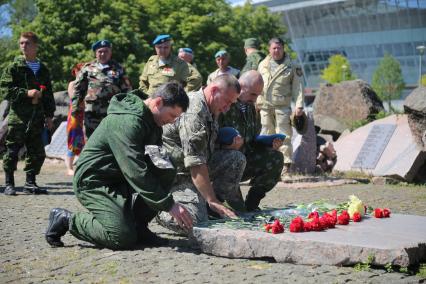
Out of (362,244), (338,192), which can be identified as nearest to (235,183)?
(362,244)

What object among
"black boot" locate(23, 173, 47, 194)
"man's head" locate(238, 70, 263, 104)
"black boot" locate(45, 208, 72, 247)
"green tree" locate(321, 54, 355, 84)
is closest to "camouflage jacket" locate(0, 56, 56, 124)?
"black boot" locate(23, 173, 47, 194)

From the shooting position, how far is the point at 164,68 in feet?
32.2

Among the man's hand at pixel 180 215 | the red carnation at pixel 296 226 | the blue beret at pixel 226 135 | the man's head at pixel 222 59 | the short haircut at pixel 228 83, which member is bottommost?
the red carnation at pixel 296 226

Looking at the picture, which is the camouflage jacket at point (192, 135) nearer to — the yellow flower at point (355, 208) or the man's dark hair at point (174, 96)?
the man's dark hair at point (174, 96)

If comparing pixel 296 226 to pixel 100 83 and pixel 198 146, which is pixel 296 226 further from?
pixel 100 83

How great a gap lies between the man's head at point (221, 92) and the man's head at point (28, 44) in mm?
4092

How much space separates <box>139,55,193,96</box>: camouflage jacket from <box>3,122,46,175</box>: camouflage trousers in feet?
5.63

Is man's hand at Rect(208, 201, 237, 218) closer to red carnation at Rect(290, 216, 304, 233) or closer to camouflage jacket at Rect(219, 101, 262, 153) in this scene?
→ red carnation at Rect(290, 216, 304, 233)

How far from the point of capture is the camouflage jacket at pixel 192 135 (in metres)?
5.35

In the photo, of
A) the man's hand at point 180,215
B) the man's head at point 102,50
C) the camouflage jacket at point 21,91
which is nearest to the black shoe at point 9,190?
the camouflage jacket at point 21,91

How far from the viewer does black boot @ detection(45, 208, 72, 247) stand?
513 centimetres

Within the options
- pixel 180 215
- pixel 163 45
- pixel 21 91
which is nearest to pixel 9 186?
pixel 21 91

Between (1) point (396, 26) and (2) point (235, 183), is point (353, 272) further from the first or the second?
(1) point (396, 26)

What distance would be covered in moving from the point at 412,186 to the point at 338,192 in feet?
4.88
